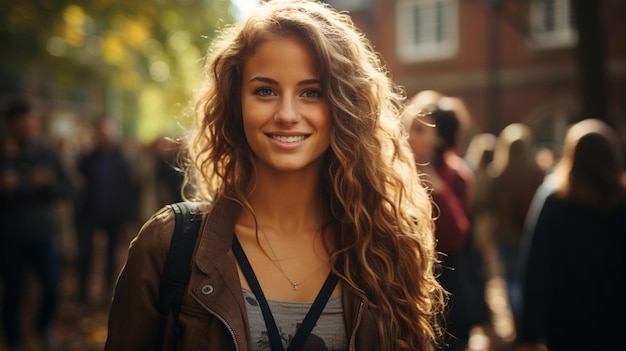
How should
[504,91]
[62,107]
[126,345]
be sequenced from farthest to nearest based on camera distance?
[62,107] < [504,91] < [126,345]

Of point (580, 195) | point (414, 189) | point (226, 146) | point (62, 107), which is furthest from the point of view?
point (62, 107)

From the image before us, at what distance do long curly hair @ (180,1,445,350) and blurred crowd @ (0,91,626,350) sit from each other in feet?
1.10

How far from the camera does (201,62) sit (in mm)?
7527

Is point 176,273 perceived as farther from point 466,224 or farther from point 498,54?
point 498,54

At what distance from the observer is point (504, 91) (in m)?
19.6

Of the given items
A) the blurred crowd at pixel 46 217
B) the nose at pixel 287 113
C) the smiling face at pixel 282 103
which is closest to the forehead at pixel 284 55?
the smiling face at pixel 282 103

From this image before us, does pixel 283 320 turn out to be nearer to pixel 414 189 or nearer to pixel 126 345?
pixel 126 345

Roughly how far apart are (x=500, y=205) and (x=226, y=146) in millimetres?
4659

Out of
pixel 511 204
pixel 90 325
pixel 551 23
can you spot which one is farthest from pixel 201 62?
pixel 551 23

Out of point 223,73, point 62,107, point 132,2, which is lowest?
point 62,107

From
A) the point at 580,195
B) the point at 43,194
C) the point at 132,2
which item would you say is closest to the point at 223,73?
the point at 580,195

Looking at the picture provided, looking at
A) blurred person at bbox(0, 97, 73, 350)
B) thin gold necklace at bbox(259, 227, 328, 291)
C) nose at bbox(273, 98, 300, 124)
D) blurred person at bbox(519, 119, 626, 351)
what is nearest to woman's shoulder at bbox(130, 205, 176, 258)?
thin gold necklace at bbox(259, 227, 328, 291)

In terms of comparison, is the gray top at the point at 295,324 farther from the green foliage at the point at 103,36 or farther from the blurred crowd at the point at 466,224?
the green foliage at the point at 103,36

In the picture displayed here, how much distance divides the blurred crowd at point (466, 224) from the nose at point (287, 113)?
70 centimetres
